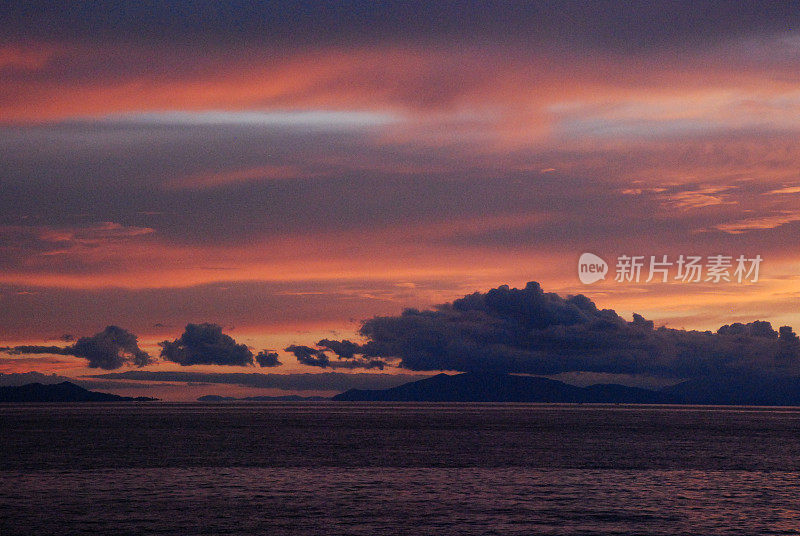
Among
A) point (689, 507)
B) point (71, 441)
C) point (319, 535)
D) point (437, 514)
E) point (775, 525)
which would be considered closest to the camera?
point (319, 535)

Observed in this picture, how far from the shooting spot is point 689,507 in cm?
7244

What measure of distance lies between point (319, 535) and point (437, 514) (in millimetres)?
12477

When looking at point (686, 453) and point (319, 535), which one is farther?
point (686, 453)

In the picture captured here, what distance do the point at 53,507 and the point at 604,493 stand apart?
168 ft

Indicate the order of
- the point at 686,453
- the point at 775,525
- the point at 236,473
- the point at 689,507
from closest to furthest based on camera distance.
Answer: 1. the point at 775,525
2. the point at 689,507
3. the point at 236,473
4. the point at 686,453

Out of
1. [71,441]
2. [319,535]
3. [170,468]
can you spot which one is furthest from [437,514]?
[71,441]

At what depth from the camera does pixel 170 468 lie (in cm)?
10431

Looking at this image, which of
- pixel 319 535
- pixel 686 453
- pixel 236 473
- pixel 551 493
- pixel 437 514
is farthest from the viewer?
pixel 686 453

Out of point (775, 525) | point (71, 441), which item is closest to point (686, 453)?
point (775, 525)

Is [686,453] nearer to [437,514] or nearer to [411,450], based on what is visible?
[411,450]

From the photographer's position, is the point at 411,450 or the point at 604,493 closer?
the point at 604,493

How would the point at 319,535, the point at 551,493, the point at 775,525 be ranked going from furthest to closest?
the point at 551,493, the point at 775,525, the point at 319,535

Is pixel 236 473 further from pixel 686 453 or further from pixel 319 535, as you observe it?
pixel 686 453

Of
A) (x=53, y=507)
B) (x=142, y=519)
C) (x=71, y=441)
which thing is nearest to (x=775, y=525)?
(x=142, y=519)
